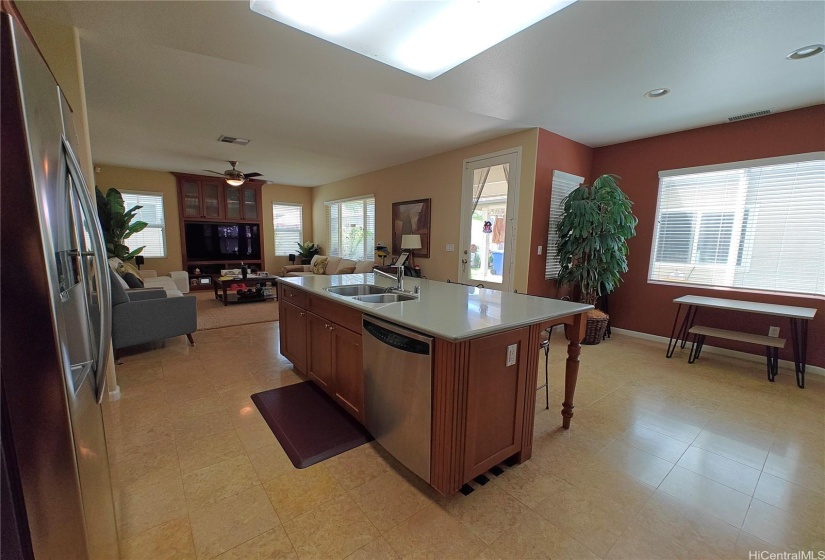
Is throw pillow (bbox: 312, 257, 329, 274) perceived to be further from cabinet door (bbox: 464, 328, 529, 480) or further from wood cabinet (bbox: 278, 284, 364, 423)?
cabinet door (bbox: 464, 328, 529, 480)

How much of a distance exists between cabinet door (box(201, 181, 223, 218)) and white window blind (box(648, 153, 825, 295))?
8.43 meters

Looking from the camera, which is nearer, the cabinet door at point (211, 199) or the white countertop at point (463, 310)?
the white countertop at point (463, 310)

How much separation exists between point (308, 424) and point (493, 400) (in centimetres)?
134

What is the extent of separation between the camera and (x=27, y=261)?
0.68 metres

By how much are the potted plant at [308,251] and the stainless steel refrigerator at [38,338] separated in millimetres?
7847

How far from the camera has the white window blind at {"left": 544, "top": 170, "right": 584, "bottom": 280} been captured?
4.20 metres

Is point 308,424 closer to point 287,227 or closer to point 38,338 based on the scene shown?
point 38,338

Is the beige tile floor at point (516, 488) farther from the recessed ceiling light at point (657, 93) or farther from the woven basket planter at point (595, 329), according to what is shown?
the recessed ceiling light at point (657, 93)

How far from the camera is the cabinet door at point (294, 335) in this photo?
2801mm

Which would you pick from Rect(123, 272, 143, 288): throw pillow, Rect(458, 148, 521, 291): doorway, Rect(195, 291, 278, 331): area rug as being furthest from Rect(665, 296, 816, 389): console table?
Rect(123, 272, 143, 288): throw pillow

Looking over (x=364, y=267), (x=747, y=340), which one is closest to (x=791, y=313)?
(x=747, y=340)

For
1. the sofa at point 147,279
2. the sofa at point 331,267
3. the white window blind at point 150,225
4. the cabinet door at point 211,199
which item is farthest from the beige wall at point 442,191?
the white window blind at point 150,225

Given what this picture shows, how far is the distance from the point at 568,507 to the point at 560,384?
149 centimetres

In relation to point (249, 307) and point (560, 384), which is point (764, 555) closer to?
point (560, 384)
